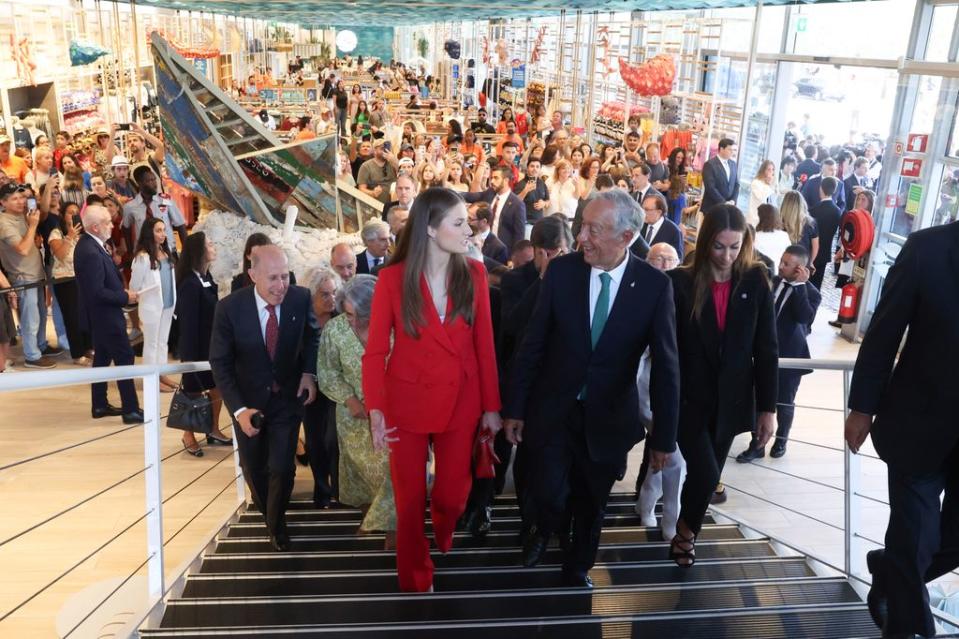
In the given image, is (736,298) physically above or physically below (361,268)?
above

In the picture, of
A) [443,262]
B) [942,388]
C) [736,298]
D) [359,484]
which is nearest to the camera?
[942,388]

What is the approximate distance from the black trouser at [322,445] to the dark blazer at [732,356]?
1.80 metres

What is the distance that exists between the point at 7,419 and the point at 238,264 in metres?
2.92

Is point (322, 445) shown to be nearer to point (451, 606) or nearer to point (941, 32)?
point (451, 606)

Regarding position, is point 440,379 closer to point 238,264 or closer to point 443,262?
point 443,262

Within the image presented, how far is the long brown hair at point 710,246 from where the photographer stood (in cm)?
308

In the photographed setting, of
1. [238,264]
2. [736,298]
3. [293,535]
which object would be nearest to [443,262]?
[736,298]

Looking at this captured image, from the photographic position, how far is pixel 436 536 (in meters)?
3.29

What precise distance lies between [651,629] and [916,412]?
1.00 metres

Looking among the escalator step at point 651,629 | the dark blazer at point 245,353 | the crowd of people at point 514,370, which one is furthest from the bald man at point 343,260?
the escalator step at point 651,629

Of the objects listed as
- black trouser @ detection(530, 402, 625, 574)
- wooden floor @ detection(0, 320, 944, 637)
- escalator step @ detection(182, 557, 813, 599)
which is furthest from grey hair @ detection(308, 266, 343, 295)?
black trouser @ detection(530, 402, 625, 574)

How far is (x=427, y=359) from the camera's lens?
2850mm

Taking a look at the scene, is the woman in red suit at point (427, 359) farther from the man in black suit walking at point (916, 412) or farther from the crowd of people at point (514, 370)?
the man in black suit walking at point (916, 412)

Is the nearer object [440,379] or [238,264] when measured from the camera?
[440,379]
